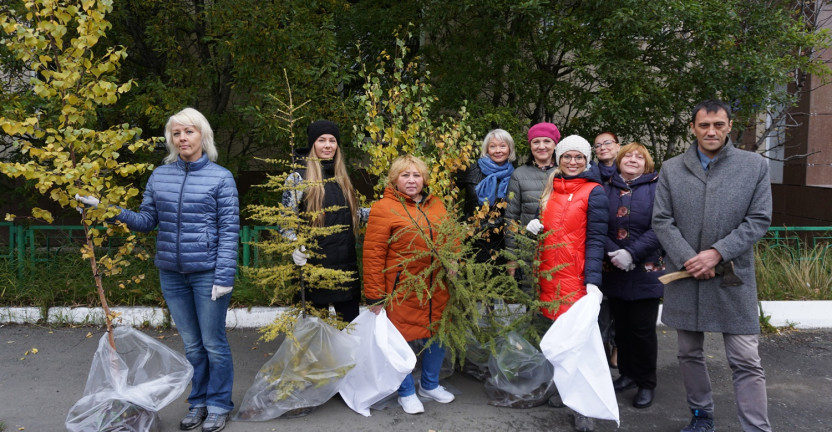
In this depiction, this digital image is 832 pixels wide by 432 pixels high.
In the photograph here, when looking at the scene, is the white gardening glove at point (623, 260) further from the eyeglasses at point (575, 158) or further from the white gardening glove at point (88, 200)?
the white gardening glove at point (88, 200)

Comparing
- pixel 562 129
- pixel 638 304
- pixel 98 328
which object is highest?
pixel 562 129

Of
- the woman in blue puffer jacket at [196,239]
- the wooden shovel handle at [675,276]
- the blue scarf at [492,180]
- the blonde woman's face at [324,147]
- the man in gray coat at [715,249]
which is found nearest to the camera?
the man in gray coat at [715,249]

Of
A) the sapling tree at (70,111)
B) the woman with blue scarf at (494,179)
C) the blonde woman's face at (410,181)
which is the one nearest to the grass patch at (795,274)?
the woman with blue scarf at (494,179)

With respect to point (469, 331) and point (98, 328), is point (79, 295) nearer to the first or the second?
point (98, 328)

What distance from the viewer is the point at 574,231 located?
3.45 metres

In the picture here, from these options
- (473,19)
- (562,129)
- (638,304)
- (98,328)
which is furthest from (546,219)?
(98,328)

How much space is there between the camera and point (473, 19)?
19.7ft

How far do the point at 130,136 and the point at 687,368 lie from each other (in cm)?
353

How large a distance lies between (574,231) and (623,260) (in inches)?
15.5

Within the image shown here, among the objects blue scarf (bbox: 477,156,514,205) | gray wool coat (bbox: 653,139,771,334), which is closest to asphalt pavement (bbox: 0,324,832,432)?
gray wool coat (bbox: 653,139,771,334)

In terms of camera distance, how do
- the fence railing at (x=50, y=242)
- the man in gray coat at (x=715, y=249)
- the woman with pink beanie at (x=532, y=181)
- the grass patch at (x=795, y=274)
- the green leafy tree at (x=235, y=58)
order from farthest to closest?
the fence railing at (x=50, y=242) → the grass patch at (x=795, y=274) → the green leafy tree at (x=235, y=58) → the woman with pink beanie at (x=532, y=181) → the man in gray coat at (x=715, y=249)

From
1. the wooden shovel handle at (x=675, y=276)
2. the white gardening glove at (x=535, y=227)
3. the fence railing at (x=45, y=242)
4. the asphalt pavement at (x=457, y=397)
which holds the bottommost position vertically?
the asphalt pavement at (x=457, y=397)

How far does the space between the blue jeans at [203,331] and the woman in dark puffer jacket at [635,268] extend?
2.49 metres

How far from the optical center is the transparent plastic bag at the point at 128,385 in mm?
3094
